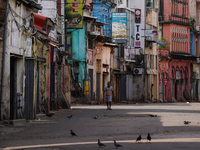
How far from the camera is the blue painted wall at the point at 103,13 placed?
52.5m

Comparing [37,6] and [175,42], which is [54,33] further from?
[175,42]

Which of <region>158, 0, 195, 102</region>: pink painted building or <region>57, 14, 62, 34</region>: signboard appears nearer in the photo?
<region>57, 14, 62, 34</region>: signboard

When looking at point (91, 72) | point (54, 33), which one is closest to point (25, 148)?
point (54, 33)

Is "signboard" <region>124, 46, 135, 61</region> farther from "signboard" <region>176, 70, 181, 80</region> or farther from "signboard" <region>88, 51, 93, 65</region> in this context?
"signboard" <region>176, 70, 181, 80</region>

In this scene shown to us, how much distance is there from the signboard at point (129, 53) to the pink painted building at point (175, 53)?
9.41m

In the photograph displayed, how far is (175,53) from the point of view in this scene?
2899 inches

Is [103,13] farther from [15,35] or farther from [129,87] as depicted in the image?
[15,35]

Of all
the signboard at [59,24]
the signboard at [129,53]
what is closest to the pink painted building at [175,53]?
the signboard at [129,53]

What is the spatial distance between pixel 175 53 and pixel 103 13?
899 inches

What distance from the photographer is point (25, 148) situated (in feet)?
34.0

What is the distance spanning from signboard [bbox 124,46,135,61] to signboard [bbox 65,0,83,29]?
22249 mm

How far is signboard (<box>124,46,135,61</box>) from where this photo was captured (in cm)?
5890

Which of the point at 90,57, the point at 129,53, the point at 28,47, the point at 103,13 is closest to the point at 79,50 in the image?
the point at 90,57

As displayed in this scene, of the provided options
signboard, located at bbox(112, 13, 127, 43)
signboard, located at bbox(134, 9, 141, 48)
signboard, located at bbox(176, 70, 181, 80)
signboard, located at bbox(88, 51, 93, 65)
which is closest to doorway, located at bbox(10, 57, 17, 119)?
signboard, located at bbox(88, 51, 93, 65)
